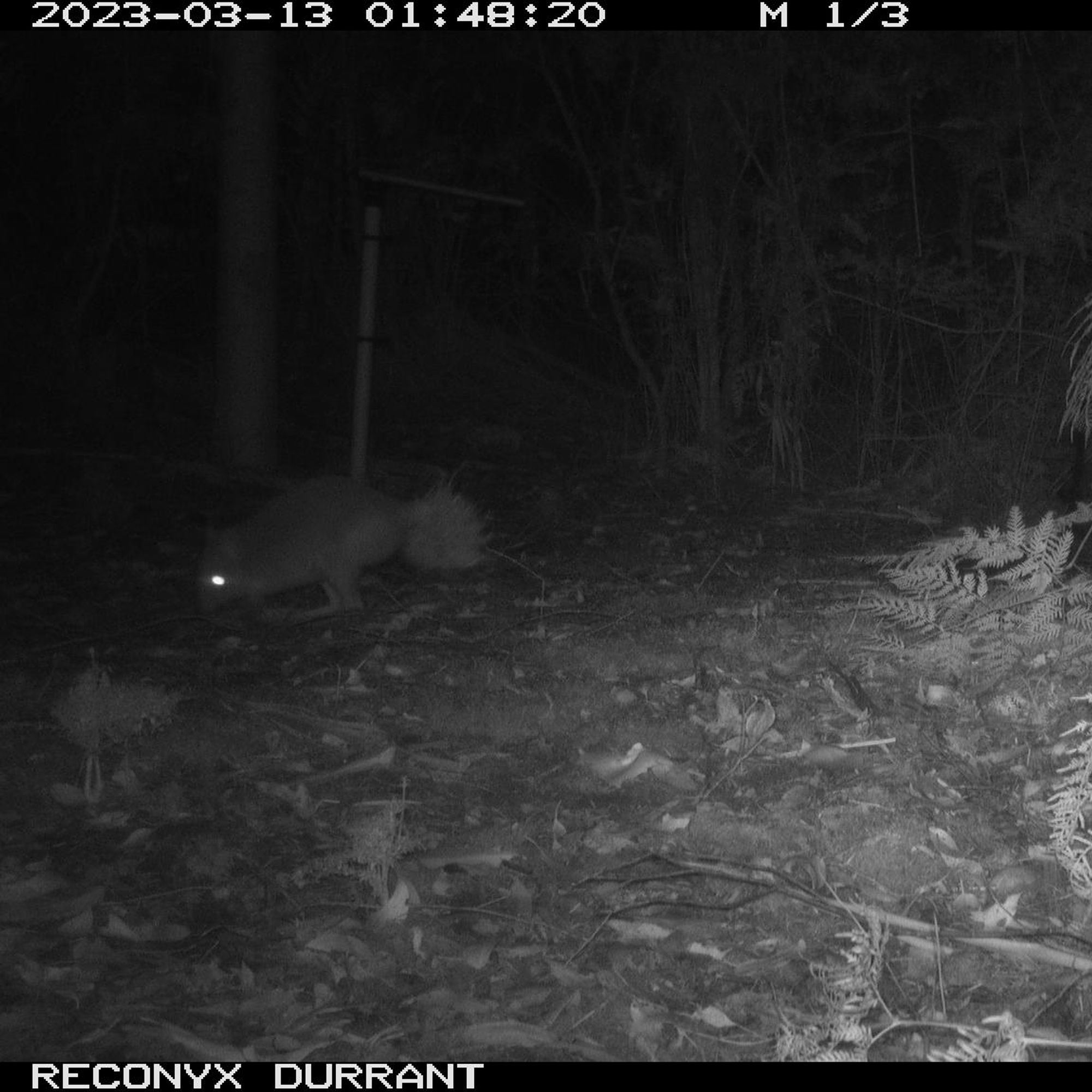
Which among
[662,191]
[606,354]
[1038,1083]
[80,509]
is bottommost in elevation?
[1038,1083]

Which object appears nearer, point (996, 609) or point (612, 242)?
point (996, 609)

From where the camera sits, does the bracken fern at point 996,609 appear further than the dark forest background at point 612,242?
No

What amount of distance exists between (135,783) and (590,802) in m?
1.34

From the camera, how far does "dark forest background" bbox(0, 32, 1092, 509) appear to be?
28.0 feet

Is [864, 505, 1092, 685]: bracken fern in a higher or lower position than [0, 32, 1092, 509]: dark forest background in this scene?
lower

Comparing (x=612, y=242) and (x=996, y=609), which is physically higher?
(x=612, y=242)

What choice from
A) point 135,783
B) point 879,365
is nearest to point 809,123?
point 879,365

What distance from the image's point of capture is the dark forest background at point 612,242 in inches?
336

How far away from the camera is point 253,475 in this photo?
829cm

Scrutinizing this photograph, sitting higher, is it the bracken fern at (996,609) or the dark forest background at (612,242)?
the dark forest background at (612,242)

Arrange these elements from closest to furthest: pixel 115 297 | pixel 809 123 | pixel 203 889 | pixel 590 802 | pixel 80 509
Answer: pixel 203 889 → pixel 590 802 → pixel 80 509 → pixel 809 123 → pixel 115 297

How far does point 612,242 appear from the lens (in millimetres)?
9992

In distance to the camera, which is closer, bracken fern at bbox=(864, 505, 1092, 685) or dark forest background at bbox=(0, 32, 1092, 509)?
bracken fern at bbox=(864, 505, 1092, 685)

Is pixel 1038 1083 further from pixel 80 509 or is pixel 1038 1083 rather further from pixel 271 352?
pixel 271 352
